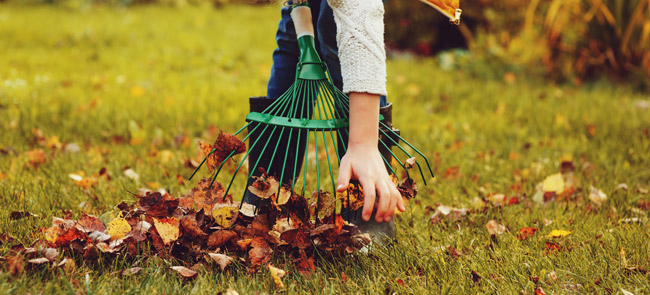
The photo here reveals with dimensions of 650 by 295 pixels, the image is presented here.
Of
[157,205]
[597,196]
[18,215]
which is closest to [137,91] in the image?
[18,215]

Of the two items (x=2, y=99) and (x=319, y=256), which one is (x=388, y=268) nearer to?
(x=319, y=256)

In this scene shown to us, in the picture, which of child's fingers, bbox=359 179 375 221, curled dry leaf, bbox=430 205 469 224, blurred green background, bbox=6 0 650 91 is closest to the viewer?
child's fingers, bbox=359 179 375 221

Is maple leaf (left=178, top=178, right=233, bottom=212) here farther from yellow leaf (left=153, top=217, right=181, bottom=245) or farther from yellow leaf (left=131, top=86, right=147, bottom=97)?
yellow leaf (left=131, top=86, right=147, bottom=97)

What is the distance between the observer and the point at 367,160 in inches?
49.5

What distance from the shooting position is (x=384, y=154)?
160cm

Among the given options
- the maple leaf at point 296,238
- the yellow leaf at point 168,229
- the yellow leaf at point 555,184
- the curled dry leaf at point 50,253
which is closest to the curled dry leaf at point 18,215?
the curled dry leaf at point 50,253

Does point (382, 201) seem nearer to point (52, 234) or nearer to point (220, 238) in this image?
point (220, 238)

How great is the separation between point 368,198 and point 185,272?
1.74ft

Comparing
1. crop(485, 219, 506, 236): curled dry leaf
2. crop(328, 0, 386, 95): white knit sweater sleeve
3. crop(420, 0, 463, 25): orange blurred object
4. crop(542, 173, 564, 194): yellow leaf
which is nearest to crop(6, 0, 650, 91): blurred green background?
crop(542, 173, 564, 194): yellow leaf

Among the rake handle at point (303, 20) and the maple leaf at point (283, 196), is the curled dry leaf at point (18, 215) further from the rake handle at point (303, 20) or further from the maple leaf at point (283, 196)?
the rake handle at point (303, 20)

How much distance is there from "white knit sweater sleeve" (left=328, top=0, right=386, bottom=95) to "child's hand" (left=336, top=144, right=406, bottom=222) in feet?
0.49

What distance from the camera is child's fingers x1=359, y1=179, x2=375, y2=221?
3.97 feet

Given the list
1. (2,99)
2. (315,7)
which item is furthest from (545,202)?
(2,99)

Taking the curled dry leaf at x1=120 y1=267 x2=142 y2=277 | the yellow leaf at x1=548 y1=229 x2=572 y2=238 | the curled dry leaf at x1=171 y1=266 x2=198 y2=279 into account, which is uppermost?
the curled dry leaf at x1=120 y1=267 x2=142 y2=277
